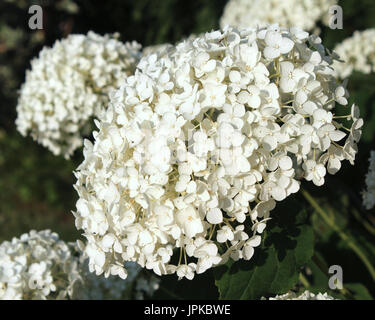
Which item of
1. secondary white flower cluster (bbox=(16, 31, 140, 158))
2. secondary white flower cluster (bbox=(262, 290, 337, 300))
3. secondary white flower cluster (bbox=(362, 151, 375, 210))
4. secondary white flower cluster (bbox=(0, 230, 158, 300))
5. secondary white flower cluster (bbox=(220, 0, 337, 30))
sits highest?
secondary white flower cluster (bbox=(220, 0, 337, 30))

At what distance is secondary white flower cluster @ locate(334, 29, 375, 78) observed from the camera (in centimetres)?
332

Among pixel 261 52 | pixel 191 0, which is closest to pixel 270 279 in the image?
pixel 261 52

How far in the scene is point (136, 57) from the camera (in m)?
2.70

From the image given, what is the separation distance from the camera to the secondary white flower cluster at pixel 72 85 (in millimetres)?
2527

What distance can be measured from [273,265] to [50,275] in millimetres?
911

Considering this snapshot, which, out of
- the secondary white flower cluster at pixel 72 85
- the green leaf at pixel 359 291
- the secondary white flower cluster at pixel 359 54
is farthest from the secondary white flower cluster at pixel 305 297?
the secondary white flower cluster at pixel 359 54

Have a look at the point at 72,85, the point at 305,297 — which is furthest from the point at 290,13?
the point at 305,297

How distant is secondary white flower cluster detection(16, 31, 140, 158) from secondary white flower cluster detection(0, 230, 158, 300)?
0.71 metres

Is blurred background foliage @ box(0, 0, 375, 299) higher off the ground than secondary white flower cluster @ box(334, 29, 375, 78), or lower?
higher

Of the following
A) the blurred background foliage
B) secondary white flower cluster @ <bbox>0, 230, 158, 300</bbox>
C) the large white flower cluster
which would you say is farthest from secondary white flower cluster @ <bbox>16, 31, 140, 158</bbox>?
the blurred background foliage

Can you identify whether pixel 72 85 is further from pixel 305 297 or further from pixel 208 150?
pixel 305 297

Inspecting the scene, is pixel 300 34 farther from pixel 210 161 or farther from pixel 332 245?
pixel 332 245

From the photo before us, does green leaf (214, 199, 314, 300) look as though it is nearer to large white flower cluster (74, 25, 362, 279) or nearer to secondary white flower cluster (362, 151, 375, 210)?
large white flower cluster (74, 25, 362, 279)

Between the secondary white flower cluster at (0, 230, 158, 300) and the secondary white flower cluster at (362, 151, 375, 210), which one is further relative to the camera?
the secondary white flower cluster at (362, 151, 375, 210)
